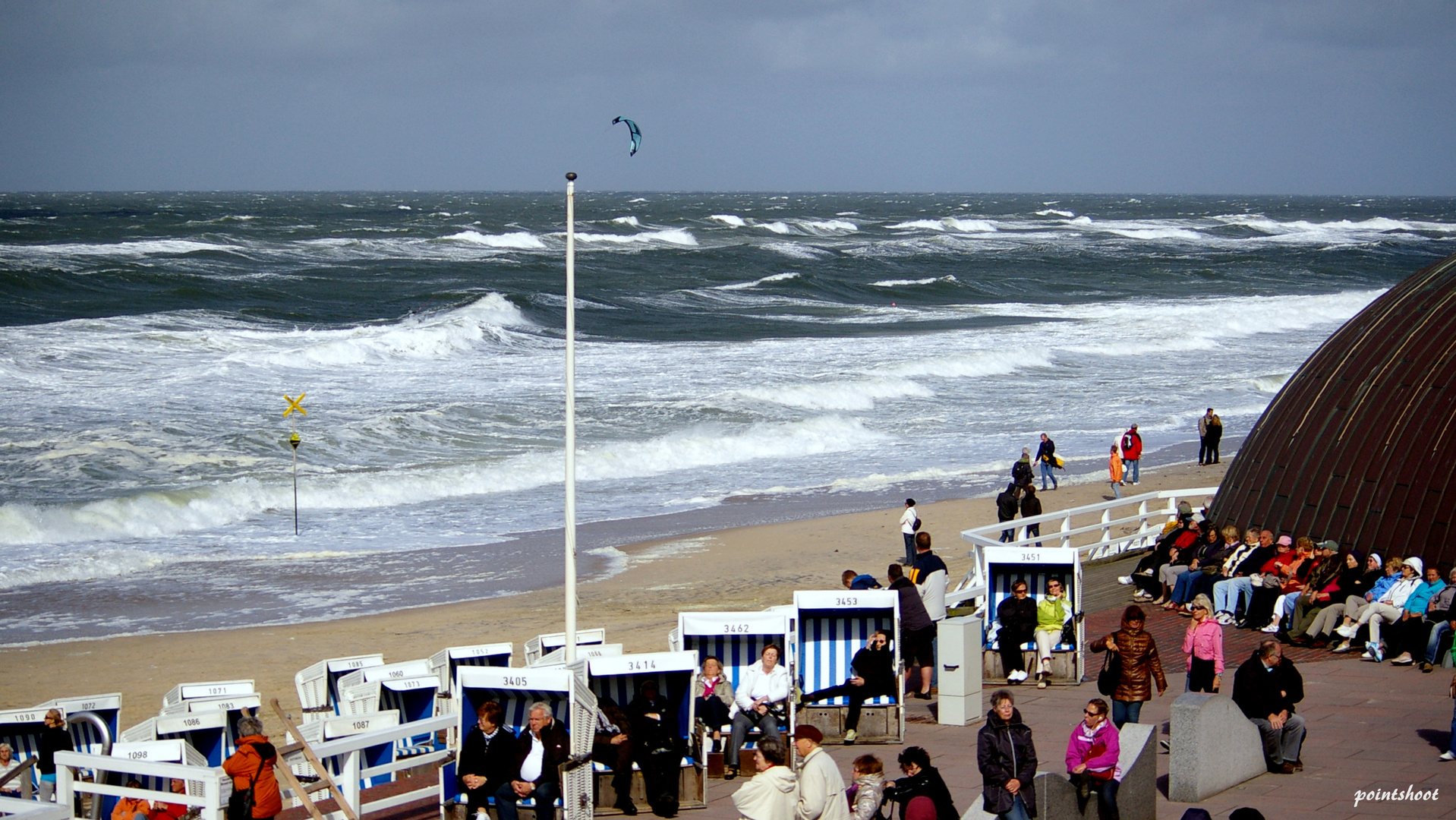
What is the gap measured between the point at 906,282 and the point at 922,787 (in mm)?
74210

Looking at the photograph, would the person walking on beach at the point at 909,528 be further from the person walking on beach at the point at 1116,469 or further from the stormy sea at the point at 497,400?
the person walking on beach at the point at 1116,469

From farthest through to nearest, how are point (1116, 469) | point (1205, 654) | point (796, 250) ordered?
point (796, 250) < point (1116, 469) < point (1205, 654)

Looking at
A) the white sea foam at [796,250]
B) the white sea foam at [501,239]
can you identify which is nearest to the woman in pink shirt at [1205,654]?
the white sea foam at [796,250]

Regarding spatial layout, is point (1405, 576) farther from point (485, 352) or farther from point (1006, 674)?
point (485, 352)

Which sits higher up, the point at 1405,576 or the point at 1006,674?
the point at 1405,576

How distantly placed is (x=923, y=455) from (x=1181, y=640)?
17.7 meters

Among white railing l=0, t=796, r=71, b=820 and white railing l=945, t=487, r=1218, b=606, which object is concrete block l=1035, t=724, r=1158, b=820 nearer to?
white railing l=945, t=487, r=1218, b=606

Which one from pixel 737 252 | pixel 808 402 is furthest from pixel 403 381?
pixel 737 252

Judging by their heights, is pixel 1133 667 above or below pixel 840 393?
above

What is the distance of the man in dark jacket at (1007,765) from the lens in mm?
7742

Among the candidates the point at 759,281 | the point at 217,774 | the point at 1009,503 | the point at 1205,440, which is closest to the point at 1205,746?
the point at 217,774

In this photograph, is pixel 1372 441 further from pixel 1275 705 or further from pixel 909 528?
pixel 909 528

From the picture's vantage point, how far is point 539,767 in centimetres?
862

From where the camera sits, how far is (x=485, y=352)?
160 ft
